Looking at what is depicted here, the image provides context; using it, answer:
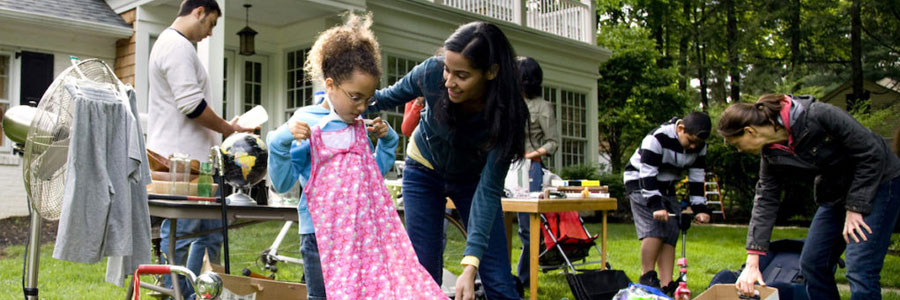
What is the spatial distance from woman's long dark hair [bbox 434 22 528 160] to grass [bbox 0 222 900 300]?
332 cm

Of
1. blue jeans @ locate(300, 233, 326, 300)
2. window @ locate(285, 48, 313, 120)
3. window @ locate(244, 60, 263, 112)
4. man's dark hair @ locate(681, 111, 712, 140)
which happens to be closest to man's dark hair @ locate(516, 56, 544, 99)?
man's dark hair @ locate(681, 111, 712, 140)

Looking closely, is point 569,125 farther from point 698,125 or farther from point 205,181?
point 205,181

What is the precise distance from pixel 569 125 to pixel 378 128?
1275 cm

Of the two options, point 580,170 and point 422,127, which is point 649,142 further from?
point 580,170

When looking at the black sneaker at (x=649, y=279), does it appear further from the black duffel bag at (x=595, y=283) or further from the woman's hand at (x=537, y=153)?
the woman's hand at (x=537, y=153)

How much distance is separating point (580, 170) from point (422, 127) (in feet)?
38.3

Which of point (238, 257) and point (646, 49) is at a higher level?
point (646, 49)

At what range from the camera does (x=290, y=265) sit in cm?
711

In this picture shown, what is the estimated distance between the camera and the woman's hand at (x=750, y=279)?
3564 mm

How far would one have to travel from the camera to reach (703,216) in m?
5.56

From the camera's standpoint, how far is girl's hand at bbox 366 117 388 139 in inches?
116

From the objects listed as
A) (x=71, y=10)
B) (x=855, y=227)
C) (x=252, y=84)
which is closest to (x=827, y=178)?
(x=855, y=227)

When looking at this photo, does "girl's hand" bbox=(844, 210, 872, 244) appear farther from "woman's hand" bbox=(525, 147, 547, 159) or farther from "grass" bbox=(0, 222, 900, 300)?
"woman's hand" bbox=(525, 147, 547, 159)

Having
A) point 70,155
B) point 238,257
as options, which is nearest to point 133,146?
point 70,155
